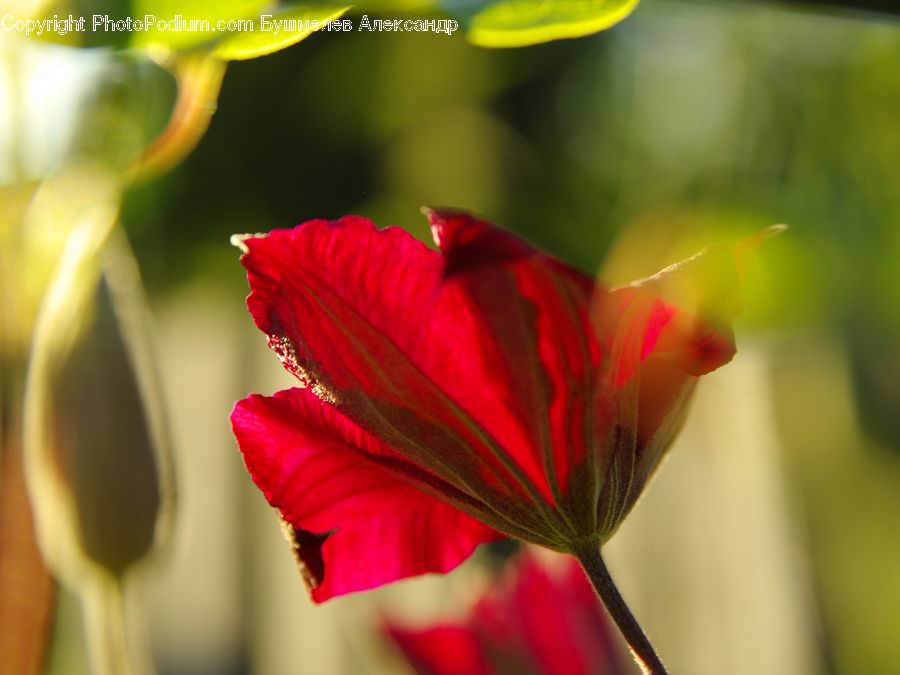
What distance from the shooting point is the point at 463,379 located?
14cm

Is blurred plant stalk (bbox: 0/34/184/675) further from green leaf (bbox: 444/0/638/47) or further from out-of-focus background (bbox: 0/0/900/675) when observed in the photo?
out-of-focus background (bbox: 0/0/900/675)

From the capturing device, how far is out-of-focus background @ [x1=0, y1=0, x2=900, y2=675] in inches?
26.4

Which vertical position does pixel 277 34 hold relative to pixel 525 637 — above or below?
above

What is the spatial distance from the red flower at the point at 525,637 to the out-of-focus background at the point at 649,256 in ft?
1.03

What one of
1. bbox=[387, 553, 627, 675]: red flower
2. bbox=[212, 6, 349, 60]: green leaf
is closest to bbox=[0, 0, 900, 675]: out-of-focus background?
bbox=[387, 553, 627, 675]: red flower

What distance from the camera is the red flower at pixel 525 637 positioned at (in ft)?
0.86

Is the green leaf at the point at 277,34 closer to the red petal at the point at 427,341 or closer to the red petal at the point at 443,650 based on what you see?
the red petal at the point at 427,341

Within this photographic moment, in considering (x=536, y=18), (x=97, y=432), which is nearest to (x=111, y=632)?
(x=97, y=432)

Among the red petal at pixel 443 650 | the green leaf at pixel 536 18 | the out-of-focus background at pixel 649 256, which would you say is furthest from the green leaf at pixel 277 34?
the out-of-focus background at pixel 649 256

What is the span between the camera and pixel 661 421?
0.14m

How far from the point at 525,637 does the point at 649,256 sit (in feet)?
1.20

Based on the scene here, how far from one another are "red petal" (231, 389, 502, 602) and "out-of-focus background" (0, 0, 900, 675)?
0.43 m

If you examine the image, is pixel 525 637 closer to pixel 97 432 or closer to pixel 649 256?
pixel 97 432

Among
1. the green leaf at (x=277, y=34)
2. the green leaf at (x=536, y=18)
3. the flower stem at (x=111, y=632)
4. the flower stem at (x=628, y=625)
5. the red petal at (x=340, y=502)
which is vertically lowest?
the flower stem at (x=111, y=632)
